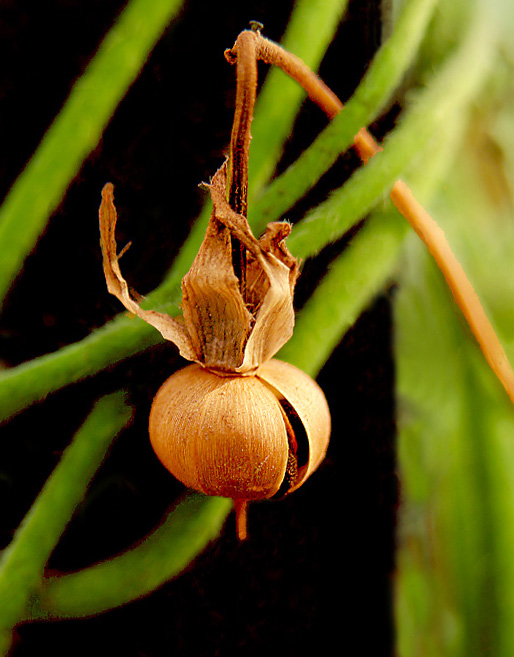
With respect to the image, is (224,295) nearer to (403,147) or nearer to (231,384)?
(231,384)

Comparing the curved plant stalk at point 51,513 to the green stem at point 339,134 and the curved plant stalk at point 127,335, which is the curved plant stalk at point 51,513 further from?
the green stem at point 339,134

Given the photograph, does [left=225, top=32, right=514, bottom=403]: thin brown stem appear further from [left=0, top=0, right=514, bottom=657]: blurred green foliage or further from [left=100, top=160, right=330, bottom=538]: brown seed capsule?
[left=100, top=160, right=330, bottom=538]: brown seed capsule

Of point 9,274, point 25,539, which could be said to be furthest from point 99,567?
point 9,274

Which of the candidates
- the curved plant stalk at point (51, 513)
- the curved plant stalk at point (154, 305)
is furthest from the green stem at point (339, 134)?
the curved plant stalk at point (51, 513)

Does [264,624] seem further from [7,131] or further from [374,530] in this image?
[7,131]

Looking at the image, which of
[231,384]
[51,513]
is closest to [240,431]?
[231,384]

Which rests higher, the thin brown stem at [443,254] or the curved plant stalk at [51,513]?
the thin brown stem at [443,254]
